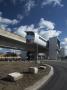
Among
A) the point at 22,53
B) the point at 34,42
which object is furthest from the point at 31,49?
the point at 22,53

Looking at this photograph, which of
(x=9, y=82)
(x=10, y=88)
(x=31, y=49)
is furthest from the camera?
(x=31, y=49)

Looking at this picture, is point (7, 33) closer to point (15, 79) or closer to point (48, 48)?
point (15, 79)

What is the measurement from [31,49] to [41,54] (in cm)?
4025

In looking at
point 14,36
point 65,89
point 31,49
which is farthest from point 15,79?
point 31,49

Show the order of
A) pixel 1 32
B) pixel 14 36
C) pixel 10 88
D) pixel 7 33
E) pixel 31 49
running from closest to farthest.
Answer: pixel 10 88 < pixel 1 32 < pixel 7 33 < pixel 14 36 < pixel 31 49

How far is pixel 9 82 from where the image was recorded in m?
18.5

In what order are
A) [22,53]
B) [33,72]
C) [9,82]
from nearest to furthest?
[9,82]
[33,72]
[22,53]

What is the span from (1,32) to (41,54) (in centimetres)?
10301

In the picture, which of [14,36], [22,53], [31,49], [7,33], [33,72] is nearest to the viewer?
[33,72]

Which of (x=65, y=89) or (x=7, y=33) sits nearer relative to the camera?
(x=65, y=89)

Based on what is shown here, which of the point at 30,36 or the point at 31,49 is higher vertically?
the point at 30,36

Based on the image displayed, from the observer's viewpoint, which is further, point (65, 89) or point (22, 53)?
point (22, 53)

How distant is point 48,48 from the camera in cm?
17238

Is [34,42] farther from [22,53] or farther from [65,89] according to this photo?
[65,89]
